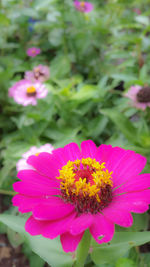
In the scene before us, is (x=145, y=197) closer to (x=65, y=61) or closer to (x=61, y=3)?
(x=65, y=61)

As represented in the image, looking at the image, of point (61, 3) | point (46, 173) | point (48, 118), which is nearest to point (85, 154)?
point (46, 173)

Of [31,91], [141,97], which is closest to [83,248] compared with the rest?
[141,97]

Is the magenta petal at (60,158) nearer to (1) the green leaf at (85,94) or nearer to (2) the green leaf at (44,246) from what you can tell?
(2) the green leaf at (44,246)

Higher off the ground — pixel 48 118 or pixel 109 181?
pixel 48 118

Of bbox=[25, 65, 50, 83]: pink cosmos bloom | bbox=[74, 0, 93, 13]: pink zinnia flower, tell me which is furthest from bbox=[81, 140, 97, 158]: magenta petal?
bbox=[74, 0, 93, 13]: pink zinnia flower

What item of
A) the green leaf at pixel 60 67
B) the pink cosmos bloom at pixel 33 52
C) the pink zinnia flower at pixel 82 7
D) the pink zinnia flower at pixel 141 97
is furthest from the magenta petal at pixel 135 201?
the pink zinnia flower at pixel 82 7

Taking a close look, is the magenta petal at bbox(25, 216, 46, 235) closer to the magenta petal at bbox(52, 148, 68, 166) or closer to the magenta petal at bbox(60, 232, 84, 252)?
the magenta petal at bbox(60, 232, 84, 252)

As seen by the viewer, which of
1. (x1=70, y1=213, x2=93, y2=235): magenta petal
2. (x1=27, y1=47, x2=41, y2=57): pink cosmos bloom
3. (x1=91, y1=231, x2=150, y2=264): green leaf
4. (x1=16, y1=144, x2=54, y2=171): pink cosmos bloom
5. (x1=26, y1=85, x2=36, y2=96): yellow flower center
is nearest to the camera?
(x1=70, y1=213, x2=93, y2=235): magenta petal
